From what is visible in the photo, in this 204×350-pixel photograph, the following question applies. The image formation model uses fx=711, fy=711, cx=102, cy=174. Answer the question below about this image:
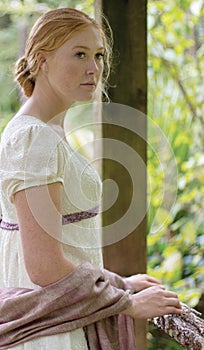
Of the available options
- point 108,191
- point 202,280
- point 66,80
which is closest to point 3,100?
point 202,280

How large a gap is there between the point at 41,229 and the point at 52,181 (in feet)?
0.30

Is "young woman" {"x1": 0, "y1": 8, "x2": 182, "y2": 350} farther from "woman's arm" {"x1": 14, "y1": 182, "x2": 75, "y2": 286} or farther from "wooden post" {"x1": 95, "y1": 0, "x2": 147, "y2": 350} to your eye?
"wooden post" {"x1": 95, "y1": 0, "x2": 147, "y2": 350}

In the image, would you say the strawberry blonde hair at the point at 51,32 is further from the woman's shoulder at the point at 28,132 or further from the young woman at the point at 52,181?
the woman's shoulder at the point at 28,132

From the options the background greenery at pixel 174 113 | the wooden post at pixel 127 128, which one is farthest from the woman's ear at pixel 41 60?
the background greenery at pixel 174 113

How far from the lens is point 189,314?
1.50 m

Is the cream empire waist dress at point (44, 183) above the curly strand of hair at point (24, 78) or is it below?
below

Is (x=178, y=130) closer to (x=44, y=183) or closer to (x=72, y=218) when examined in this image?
(x=72, y=218)

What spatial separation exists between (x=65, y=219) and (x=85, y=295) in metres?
0.15

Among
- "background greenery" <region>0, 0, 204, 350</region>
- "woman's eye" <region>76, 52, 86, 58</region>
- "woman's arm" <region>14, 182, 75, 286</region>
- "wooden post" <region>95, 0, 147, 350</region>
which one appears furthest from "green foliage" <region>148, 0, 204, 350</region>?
"woman's arm" <region>14, 182, 75, 286</region>

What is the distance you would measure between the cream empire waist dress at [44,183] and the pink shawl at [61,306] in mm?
21

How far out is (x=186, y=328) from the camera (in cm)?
143

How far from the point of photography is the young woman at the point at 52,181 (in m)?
1.28

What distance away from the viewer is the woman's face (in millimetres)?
1400

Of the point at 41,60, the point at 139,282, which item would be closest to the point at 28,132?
the point at 41,60
